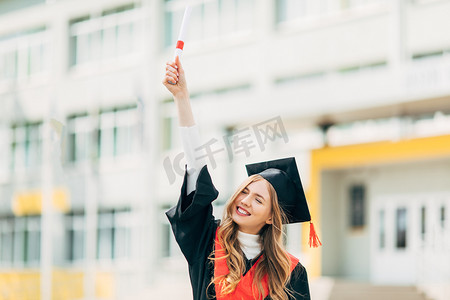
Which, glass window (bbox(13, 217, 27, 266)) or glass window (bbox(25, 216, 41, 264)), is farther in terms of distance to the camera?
glass window (bbox(13, 217, 27, 266))

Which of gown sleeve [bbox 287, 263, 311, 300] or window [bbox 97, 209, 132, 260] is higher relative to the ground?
gown sleeve [bbox 287, 263, 311, 300]

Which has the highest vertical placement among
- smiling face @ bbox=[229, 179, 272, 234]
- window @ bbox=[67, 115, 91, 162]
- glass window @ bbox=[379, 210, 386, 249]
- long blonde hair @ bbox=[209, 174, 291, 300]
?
window @ bbox=[67, 115, 91, 162]

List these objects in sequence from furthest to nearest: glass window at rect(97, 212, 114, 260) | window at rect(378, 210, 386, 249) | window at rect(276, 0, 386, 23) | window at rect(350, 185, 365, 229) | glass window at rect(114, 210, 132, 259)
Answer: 1. glass window at rect(97, 212, 114, 260)
2. glass window at rect(114, 210, 132, 259)
3. window at rect(350, 185, 365, 229)
4. window at rect(276, 0, 386, 23)
5. window at rect(378, 210, 386, 249)

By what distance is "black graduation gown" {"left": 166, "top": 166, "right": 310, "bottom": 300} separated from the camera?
3.24m

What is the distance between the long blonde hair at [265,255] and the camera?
10.6 ft

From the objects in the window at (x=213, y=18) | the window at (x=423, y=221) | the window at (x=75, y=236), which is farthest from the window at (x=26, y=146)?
the window at (x=423, y=221)

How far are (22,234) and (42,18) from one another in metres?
7.06

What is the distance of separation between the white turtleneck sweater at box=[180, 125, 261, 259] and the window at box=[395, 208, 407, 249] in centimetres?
1397

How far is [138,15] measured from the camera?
2242cm

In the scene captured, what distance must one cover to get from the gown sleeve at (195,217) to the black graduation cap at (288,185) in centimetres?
28

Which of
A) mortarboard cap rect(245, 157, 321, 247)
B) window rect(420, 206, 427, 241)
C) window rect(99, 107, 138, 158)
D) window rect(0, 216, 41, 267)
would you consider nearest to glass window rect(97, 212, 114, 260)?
window rect(99, 107, 138, 158)

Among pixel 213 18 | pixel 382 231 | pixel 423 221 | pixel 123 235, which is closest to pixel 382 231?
pixel 382 231

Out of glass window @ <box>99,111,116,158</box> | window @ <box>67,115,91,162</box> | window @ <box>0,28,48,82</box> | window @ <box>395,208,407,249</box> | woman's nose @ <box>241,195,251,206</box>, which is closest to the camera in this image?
woman's nose @ <box>241,195,251,206</box>

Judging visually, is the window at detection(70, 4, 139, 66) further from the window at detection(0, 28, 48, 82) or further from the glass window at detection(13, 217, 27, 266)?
the glass window at detection(13, 217, 27, 266)
